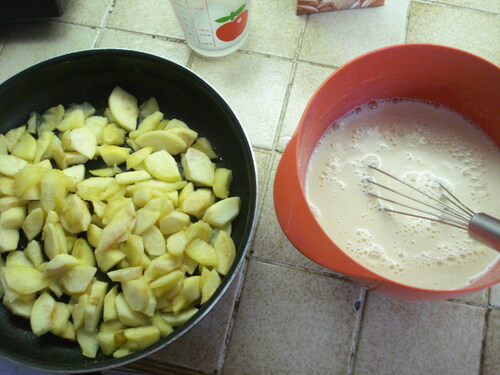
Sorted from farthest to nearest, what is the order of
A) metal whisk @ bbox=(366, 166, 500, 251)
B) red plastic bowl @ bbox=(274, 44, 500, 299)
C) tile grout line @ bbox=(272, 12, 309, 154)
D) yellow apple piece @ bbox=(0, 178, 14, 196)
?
tile grout line @ bbox=(272, 12, 309, 154), yellow apple piece @ bbox=(0, 178, 14, 196), metal whisk @ bbox=(366, 166, 500, 251), red plastic bowl @ bbox=(274, 44, 500, 299)

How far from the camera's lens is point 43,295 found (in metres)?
0.68

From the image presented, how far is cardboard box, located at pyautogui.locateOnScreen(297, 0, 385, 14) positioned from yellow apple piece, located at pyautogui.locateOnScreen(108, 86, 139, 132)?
1.27ft

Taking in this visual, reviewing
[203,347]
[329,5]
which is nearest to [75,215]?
[203,347]

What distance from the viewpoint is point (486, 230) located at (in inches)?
20.2

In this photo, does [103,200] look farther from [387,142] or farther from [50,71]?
[387,142]

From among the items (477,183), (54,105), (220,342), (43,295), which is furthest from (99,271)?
(477,183)

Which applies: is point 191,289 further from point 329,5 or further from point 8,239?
point 329,5

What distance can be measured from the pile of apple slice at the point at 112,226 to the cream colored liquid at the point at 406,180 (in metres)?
0.17

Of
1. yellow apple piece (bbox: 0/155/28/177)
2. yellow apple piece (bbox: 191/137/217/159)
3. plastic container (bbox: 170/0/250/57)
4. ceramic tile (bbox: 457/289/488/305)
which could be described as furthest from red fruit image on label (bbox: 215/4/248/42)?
ceramic tile (bbox: 457/289/488/305)

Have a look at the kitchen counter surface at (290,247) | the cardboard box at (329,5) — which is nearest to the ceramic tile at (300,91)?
the kitchen counter surface at (290,247)

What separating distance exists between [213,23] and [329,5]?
262mm

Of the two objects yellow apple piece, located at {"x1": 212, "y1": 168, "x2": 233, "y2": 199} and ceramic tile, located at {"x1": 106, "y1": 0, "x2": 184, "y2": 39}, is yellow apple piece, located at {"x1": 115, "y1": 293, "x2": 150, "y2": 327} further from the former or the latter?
ceramic tile, located at {"x1": 106, "y1": 0, "x2": 184, "y2": 39}

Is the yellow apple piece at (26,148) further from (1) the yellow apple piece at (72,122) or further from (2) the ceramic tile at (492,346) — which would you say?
(2) the ceramic tile at (492,346)

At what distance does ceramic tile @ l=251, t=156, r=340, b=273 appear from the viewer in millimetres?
760
